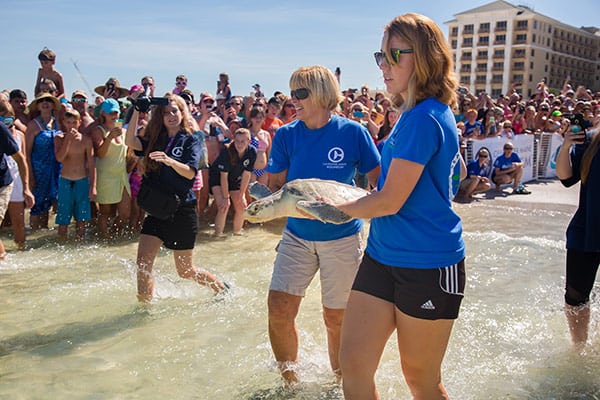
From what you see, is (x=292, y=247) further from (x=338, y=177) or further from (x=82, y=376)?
(x=82, y=376)

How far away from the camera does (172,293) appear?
5.55 metres

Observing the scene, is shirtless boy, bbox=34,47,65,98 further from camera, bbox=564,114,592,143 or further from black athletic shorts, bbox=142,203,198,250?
camera, bbox=564,114,592,143

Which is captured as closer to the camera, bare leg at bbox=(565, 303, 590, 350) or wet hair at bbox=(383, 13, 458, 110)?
wet hair at bbox=(383, 13, 458, 110)

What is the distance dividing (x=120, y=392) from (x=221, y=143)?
6.05 m

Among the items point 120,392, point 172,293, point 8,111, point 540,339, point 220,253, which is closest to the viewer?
point 120,392

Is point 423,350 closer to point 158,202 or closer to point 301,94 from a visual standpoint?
point 301,94

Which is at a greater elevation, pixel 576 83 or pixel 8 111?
pixel 576 83

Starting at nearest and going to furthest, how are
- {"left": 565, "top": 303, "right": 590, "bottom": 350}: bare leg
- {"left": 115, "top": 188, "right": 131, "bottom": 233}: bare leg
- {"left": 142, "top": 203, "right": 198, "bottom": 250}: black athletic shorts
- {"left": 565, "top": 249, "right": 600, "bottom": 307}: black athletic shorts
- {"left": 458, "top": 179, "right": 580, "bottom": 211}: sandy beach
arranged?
{"left": 565, "top": 249, "right": 600, "bottom": 307}: black athletic shorts, {"left": 565, "top": 303, "right": 590, "bottom": 350}: bare leg, {"left": 142, "top": 203, "right": 198, "bottom": 250}: black athletic shorts, {"left": 115, "top": 188, "right": 131, "bottom": 233}: bare leg, {"left": 458, "top": 179, "right": 580, "bottom": 211}: sandy beach

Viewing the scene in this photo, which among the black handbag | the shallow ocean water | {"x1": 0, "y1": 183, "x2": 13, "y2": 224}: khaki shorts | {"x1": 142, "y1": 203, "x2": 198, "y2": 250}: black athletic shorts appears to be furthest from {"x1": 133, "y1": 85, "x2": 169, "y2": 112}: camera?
{"x1": 0, "y1": 183, "x2": 13, "y2": 224}: khaki shorts

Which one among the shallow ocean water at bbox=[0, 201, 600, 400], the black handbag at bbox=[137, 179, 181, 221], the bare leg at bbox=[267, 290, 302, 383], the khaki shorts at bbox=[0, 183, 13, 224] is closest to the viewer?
the bare leg at bbox=[267, 290, 302, 383]

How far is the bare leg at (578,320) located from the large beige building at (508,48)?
4116 inches

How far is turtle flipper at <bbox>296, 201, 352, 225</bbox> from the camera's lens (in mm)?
2371

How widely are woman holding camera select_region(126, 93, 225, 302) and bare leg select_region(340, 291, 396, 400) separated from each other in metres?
2.52

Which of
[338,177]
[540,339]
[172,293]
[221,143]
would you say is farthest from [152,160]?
[221,143]
